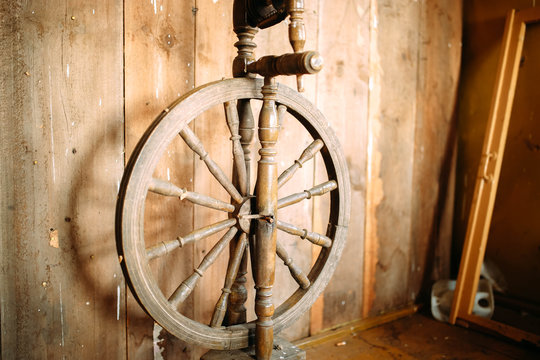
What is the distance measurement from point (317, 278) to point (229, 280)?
1.02 feet

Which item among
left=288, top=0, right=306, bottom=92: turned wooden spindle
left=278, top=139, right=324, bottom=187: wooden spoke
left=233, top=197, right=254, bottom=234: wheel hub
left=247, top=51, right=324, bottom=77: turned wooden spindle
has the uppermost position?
left=288, top=0, right=306, bottom=92: turned wooden spindle

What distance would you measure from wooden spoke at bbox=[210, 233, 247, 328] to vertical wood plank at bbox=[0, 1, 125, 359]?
0.49 metres

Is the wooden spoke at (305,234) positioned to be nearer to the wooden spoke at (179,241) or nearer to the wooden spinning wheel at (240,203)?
the wooden spinning wheel at (240,203)

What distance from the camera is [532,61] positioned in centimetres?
252

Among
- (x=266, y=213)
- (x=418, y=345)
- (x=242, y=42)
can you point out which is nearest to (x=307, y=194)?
(x=266, y=213)

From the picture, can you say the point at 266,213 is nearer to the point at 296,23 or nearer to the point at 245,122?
the point at 245,122

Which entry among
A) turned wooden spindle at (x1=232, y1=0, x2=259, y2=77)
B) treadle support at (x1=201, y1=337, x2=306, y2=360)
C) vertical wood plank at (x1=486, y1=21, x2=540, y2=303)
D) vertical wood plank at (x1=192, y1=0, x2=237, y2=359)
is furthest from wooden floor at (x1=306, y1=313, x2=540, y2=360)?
turned wooden spindle at (x1=232, y1=0, x2=259, y2=77)

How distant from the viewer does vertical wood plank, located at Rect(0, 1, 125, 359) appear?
1358mm

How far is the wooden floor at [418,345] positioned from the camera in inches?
82.7

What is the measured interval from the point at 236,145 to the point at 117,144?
0.51m

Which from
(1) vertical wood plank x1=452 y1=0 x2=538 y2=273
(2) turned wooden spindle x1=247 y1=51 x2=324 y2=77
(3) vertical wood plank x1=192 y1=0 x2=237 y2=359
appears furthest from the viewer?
(1) vertical wood plank x1=452 y1=0 x2=538 y2=273

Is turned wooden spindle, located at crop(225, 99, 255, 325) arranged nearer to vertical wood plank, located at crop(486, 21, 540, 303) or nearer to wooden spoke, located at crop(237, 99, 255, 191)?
wooden spoke, located at crop(237, 99, 255, 191)

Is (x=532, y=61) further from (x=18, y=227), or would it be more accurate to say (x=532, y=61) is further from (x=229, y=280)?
(x=18, y=227)

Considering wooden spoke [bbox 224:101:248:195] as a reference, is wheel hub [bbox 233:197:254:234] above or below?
below
